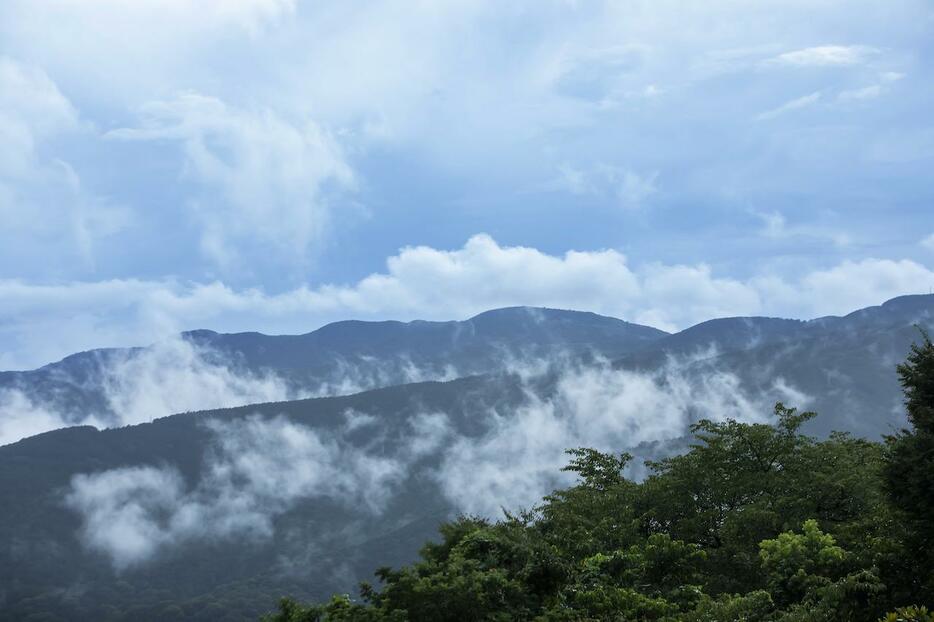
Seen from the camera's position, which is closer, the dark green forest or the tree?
the tree

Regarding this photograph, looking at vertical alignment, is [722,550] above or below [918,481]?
below

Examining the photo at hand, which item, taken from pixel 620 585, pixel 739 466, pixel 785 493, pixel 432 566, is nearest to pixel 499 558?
pixel 432 566

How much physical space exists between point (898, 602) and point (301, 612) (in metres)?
14.9

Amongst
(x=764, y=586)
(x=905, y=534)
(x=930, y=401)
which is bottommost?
(x=764, y=586)

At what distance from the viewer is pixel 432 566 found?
23.4 metres

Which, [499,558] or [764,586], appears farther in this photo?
[764,586]

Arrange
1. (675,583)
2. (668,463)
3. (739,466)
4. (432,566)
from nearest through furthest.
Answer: (432,566)
(675,583)
(739,466)
(668,463)

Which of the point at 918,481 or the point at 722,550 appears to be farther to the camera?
the point at 722,550

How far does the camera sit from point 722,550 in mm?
29406

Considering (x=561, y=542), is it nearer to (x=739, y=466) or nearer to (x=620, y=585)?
(x=620, y=585)

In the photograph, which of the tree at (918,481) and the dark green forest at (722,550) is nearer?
the tree at (918,481)

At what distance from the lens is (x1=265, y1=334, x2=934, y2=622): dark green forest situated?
60.6 ft

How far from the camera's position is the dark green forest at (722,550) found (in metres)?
18.5

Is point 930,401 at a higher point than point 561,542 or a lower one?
higher
